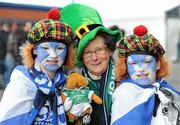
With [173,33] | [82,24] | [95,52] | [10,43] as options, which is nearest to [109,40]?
[95,52]

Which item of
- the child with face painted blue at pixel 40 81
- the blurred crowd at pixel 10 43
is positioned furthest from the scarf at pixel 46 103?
the blurred crowd at pixel 10 43

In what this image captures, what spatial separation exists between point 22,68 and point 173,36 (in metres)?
10.9

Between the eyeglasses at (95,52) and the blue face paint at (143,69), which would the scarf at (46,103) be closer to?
the eyeglasses at (95,52)

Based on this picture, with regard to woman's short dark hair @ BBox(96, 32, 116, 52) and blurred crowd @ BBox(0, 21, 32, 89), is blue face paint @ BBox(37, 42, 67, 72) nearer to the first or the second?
woman's short dark hair @ BBox(96, 32, 116, 52)

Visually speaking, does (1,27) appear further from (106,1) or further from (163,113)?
(163,113)

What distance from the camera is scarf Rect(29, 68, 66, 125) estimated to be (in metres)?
2.18

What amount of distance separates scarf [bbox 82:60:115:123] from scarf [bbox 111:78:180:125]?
138 millimetres

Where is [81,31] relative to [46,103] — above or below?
above

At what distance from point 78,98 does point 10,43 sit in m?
5.51

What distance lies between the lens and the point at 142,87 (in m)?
2.25

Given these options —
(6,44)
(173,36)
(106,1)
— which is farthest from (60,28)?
(173,36)

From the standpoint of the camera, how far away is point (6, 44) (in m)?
7.70

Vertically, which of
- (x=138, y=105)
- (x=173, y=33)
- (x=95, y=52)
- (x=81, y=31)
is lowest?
(x=173, y=33)

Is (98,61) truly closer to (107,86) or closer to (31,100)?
(107,86)
